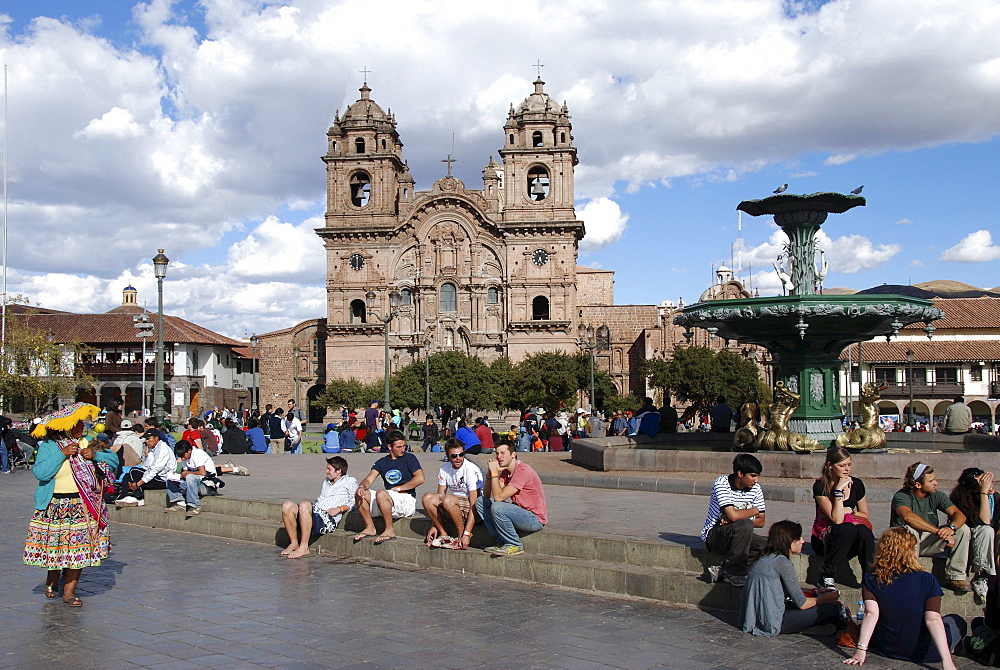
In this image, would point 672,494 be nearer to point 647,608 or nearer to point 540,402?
point 647,608

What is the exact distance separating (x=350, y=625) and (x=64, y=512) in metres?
2.79

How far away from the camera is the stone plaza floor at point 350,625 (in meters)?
6.38

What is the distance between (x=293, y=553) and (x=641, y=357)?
55.3 meters

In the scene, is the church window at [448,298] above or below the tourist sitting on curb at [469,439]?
above

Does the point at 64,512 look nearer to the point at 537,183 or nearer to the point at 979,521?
the point at 979,521

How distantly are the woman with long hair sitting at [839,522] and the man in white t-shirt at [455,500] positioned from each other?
10.9 ft

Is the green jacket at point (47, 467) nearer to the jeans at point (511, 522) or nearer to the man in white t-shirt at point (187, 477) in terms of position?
the jeans at point (511, 522)

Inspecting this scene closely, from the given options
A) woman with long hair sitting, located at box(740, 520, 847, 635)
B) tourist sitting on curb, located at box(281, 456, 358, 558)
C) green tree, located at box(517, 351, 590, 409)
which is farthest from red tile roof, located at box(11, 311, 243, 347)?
woman with long hair sitting, located at box(740, 520, 847, 635)

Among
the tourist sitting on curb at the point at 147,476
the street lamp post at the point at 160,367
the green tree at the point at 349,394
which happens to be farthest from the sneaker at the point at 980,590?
the green tree at the point at 349,394

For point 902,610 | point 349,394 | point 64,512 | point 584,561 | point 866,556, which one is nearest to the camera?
point 902,610

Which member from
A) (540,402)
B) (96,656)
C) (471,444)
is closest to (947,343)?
(540,402)

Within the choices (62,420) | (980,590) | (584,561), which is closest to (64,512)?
(62,420)

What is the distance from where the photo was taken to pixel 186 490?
12.8m

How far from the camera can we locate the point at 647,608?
7.82 metres
